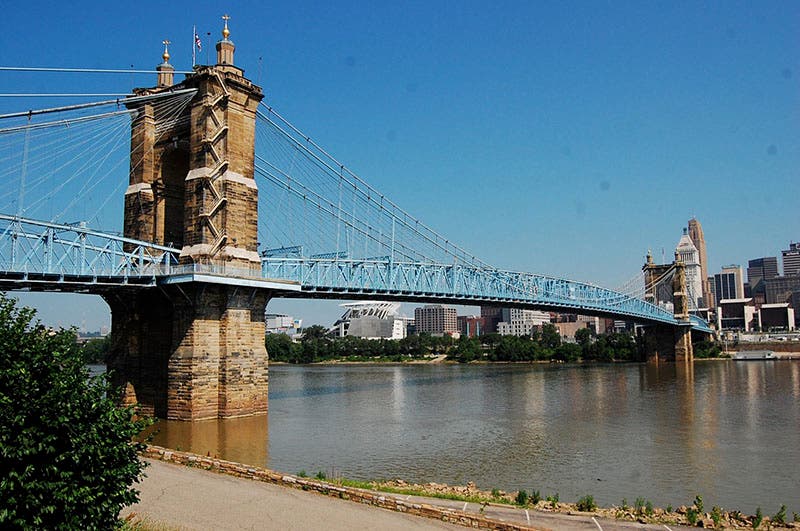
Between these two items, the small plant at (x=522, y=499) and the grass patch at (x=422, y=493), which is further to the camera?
the small plant at (x=522, y=499)

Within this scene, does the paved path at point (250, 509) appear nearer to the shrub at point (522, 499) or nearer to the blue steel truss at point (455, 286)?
the shrub at point (522, 499)

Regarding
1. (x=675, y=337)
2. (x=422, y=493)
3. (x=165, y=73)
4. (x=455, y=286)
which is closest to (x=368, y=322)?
(x=675, y=337)

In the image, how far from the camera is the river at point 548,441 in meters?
18.8

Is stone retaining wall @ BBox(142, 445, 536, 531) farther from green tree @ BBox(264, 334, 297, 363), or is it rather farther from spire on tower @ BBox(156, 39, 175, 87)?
green tree @ BBox(264, 334, 297, 363)

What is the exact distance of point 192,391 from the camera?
28.2m

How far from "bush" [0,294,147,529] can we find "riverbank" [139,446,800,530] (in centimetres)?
397

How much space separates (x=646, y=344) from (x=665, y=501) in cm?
8668

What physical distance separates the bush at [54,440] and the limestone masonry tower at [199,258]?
19.6m

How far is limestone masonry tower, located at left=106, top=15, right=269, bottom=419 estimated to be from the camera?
95.5ft

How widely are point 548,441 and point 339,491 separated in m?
14.5

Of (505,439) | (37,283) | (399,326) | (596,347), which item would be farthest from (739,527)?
(399,326)

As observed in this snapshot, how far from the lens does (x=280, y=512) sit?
1221 cm

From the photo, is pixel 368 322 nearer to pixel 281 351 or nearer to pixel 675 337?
pixel 281 351

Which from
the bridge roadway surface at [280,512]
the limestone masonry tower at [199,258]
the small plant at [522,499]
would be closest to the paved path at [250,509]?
the bridge roadway surface at [280,512]
